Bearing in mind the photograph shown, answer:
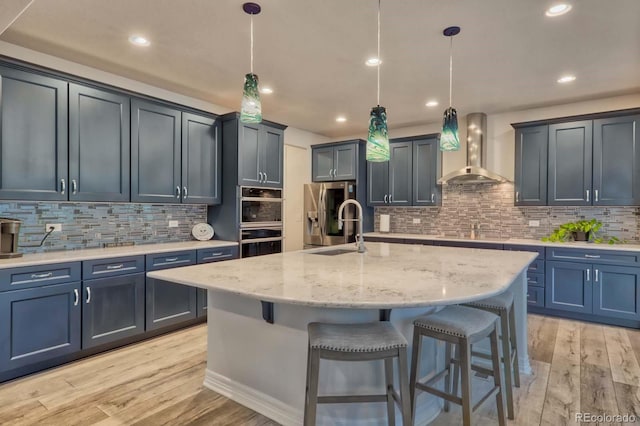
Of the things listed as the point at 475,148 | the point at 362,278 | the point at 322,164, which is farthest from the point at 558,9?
the point at 322,164

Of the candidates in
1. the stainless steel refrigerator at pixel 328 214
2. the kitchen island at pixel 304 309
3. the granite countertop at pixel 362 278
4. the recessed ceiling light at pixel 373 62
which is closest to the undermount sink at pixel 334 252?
the granite countertop at pixel 362 278

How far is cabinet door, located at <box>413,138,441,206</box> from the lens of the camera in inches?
200

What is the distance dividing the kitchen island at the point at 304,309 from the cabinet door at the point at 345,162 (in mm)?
3194

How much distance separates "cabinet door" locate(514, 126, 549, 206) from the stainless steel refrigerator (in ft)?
7.38

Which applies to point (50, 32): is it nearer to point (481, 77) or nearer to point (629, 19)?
point (481, 77)

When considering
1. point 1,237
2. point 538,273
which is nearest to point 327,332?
point 1,237

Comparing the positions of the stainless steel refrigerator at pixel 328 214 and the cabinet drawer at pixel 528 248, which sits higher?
the stainless steel refrigerator at pixel 328 214

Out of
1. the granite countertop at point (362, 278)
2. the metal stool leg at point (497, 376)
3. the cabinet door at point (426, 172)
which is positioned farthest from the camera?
the cabinet door at point (426, 172)

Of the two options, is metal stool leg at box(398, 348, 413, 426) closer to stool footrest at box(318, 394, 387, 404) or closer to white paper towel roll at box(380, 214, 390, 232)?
stool footrest at box(318, 394, 387, 404)

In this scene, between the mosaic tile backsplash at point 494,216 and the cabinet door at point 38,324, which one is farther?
the mosaic tile backsplash at point 494,216

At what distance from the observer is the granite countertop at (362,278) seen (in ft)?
4.78

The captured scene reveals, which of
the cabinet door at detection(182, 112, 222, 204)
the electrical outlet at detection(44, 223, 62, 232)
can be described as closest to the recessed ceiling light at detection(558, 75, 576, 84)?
the cabinet door at detection(182, 112, 222, 204)

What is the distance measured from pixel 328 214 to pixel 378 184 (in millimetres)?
905

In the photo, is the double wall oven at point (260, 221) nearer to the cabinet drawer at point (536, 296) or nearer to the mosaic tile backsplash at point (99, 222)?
the mosaic tile backsplash at point (99, 222)
